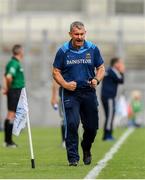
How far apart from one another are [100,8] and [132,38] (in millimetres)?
8519

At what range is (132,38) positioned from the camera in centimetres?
3250

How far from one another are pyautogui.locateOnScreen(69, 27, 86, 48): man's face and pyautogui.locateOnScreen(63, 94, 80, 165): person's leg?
2.36 feet

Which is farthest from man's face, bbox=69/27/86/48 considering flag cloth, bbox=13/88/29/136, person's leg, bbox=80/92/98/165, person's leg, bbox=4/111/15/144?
person's leg, bbox=4/111/15/144

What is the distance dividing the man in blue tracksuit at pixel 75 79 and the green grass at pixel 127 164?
68 centimetres

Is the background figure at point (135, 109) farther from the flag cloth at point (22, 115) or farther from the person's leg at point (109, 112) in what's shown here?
the flag cloth at point (22, 115)

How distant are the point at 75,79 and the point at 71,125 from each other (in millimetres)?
609

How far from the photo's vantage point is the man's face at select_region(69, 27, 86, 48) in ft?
41.9

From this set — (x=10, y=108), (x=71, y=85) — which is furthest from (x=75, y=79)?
(x=10, y=108)

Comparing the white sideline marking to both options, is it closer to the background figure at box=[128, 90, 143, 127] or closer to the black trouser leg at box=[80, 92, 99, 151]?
the black trouser leg at box=[80, 92, 99, 151]

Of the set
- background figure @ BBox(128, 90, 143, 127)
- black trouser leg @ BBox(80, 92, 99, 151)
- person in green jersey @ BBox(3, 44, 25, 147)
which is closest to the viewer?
black trouser leg @ BBox(80, 92, 99, 151)

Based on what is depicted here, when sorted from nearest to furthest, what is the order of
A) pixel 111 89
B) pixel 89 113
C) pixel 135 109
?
1. pixel 89 113
2. pixel 111 89
3. pixel 135 109

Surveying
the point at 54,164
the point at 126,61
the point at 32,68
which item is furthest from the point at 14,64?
the point at 126,61

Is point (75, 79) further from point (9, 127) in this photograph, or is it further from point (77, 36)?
point (9, 127)

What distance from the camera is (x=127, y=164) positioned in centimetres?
1354
